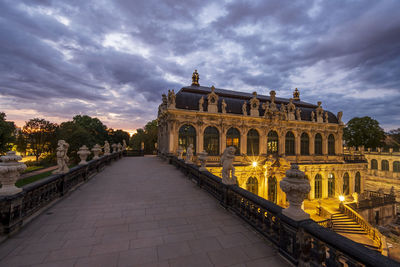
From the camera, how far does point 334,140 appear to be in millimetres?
30469

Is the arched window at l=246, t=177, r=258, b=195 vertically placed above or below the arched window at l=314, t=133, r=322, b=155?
below

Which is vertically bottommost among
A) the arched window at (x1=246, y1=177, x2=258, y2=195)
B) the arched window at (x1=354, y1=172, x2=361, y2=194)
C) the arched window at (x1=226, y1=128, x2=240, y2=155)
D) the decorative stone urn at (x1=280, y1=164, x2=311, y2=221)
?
the arched window at (x1=354, y1=172, x2=361, y2=194)

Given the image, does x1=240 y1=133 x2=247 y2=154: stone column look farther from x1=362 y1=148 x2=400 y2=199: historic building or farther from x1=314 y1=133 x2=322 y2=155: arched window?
x1=362 y1=148 x2=400 y2=199: historic building

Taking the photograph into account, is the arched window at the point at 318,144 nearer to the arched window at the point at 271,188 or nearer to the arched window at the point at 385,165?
the arched window at the point at 271,188

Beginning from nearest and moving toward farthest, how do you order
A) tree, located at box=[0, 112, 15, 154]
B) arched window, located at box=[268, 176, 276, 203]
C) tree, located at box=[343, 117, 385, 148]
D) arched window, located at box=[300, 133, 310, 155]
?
tree, located at box=[0, 112, 15, 154]
arched window, located at box=[268, 176, 276, 203]
arched window, located at box=[300, 133, 310, 155]
tree, located at box=[343, 117, 385, 148]

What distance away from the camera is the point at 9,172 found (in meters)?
4.43

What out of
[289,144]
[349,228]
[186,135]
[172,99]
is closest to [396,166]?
[289,144]

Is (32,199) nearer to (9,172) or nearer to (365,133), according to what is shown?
(9,172)

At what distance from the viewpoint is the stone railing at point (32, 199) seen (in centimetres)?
418

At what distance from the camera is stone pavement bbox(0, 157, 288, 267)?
11.2ft

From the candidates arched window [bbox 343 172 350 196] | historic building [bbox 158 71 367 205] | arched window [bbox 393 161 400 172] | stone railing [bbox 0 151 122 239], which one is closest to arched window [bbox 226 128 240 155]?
historic building [bbox 158 71 367 205]

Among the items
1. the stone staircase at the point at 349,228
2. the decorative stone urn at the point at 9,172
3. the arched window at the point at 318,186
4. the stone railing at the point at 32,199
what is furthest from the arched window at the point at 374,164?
the decorative stone urn at the point at 9,172

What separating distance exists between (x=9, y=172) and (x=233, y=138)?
2189 centimetres

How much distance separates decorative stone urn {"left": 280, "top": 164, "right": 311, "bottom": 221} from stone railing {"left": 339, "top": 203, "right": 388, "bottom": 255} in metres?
21.3
